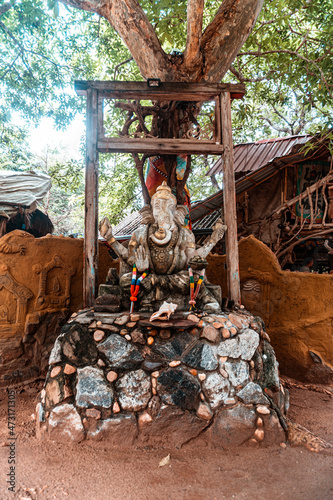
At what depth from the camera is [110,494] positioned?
254 cm

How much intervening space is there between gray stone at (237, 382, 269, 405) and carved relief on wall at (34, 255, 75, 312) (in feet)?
8.71

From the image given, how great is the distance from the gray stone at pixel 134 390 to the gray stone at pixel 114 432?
0.43 ft

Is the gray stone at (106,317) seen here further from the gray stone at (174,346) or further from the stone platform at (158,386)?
the gray stone at (174,346)

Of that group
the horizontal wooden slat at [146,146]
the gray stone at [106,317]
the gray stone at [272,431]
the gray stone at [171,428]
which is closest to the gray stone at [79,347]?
the gray stone at [106,317]

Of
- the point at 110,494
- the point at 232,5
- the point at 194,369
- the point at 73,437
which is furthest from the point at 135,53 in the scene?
the point at 110,494

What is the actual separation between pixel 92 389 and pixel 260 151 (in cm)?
815

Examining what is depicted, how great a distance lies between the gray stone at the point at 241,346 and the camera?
354 cm

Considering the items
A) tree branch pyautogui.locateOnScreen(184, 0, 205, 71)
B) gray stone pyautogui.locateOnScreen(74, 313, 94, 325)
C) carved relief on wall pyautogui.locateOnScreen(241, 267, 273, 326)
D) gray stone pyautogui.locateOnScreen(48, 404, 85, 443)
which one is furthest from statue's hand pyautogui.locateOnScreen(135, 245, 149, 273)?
tree branch pyautogui.locateOnScreen(184, 0, 205, 71)

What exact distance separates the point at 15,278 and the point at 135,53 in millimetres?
3599

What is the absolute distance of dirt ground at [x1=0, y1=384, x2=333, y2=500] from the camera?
8.38ft

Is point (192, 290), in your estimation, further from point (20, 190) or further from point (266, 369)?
point (20, 190)

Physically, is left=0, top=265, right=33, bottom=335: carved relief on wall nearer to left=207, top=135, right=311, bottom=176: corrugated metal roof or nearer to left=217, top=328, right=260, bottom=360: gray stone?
left=217, top=328, right=260, bottom=360: gray stone

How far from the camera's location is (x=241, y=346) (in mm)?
3617

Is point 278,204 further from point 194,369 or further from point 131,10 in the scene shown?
point 194,369
